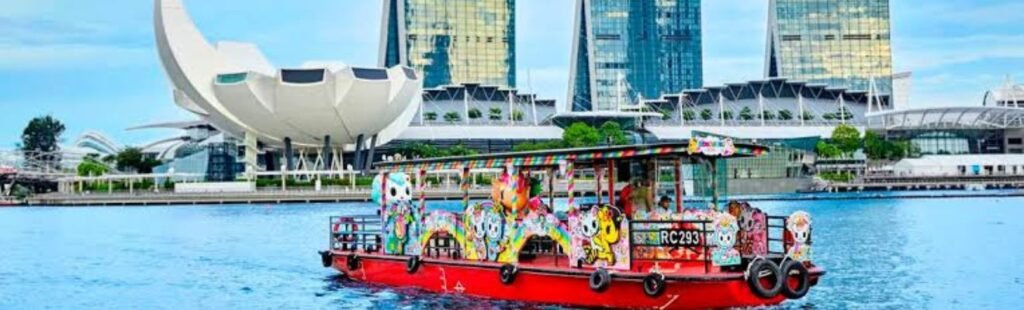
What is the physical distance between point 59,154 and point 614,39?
61964 millimetres

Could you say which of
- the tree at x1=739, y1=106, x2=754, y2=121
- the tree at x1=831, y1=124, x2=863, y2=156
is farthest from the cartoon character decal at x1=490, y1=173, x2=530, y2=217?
the tree at x1=739, y1=106, x2=754, y2=121

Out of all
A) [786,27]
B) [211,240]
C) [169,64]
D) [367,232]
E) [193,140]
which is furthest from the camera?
[786,27]

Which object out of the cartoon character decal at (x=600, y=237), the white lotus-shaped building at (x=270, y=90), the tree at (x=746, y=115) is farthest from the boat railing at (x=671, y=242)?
the tree at (x=746, y=115)

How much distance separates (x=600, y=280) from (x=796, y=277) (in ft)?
9.23

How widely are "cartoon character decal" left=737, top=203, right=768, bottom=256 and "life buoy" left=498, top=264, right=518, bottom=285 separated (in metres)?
3.51

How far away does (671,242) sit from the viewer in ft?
59.6

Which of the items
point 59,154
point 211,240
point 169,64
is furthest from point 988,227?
point 59,154

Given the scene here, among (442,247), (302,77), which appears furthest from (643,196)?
(302,77)

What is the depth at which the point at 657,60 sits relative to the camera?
145875 millimetres

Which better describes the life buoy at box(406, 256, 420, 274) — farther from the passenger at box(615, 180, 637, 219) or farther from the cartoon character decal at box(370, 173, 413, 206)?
the passenger at box(615, 180, 637, 219)

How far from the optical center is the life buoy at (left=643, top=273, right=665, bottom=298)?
1730 cm

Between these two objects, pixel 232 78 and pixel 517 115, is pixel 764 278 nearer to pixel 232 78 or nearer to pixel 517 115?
pixel 232 78

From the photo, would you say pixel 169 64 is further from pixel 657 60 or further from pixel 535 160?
pixel 535 160

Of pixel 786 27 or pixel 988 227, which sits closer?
pixel 988 227
